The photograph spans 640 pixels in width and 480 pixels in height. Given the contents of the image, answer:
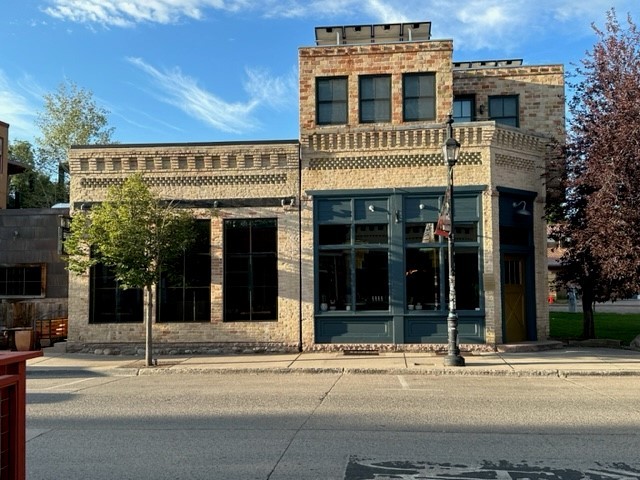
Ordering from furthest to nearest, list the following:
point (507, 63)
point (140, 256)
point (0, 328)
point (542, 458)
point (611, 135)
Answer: point (507, 63) → point (0, 328) → point (611, 135) → point (140, 256) → point (542, 458)

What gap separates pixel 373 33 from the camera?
18.1m

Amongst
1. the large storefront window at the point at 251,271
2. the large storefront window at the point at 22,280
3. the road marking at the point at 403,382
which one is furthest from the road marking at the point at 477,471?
the large storefront window at the point at 22,280

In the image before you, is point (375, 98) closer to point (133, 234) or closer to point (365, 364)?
point (365, 364)

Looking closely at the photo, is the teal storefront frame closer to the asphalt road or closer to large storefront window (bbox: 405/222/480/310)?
large storefront window (bbox: 405/222/480/310)

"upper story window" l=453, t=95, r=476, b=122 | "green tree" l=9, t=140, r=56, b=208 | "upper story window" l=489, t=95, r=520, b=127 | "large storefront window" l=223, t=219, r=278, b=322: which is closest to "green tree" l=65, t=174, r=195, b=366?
"large storefront window" l=223, t=219, r=278, b=322

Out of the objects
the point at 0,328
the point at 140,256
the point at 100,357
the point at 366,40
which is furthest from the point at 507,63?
the point at 0,328

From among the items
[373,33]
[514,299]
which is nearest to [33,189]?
[373,33]

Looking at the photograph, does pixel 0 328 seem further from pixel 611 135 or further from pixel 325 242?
pixel 611 135

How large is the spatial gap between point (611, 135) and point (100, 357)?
1481cm

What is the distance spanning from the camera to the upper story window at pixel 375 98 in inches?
649

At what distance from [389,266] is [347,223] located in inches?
66.3

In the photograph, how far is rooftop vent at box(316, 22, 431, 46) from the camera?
17.8 metres

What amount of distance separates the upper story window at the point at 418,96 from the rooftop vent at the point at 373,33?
206 cm

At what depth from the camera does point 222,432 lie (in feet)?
23.6
